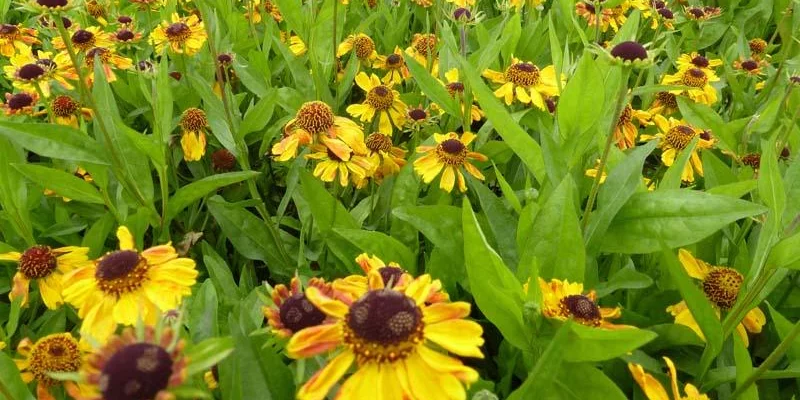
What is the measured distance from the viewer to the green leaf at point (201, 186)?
1371 mm

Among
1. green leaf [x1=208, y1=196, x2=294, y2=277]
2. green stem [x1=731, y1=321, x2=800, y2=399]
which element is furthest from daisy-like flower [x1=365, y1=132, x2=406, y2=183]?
green stem [x1=731, y1=321, x2=800, y2=399]

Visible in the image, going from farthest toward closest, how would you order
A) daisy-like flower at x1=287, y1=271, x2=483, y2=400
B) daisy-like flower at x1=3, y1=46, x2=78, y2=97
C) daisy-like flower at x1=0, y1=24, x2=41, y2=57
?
daisy-like flower at x1=0, y1=24, x2=41, y2=57, daisy-like flower at x1=3, y1=46, x2=78, y2=97, daisy-like flower at x1=287, y1=271, x2=483, y2=400

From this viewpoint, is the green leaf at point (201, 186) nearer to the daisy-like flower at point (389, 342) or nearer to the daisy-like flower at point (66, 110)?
the daisy-like flower at point (66, 110)

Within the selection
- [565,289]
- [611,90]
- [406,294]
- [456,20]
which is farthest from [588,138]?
[456,20]

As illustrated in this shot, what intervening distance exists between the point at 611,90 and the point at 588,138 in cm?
18

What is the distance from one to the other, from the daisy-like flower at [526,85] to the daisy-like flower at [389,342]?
116 centimetres

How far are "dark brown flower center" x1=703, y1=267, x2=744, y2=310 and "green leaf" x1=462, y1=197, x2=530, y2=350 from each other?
448 millimetres

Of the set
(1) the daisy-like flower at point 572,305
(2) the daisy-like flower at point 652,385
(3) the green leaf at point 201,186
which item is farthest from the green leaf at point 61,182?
(2) the daisy-like flower at point 652,385

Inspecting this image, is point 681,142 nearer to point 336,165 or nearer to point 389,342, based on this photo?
point 336,165

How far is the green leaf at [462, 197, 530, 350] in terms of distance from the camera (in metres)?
0.93

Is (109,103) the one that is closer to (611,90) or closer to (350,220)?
(350,220)

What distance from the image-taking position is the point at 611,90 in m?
1.36

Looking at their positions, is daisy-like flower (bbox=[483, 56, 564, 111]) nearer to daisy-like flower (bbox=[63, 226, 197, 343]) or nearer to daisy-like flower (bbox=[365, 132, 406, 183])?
daisy-like flower (bbox=[365, 132, 406, 183])

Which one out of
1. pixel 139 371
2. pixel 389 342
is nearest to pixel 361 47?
pixel 389 342
